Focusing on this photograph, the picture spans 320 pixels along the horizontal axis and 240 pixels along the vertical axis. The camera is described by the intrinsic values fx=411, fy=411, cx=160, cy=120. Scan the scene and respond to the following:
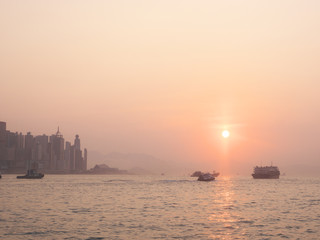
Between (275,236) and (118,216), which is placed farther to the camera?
(118,216)

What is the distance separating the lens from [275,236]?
45031 mm

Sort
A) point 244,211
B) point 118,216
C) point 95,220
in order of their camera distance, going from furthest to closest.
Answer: point 244,211 < point 118,216 < point 95,220

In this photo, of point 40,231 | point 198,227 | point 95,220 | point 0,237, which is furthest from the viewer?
point 95,220

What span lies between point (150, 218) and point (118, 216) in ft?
18.3

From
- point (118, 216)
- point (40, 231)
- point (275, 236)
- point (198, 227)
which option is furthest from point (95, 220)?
point (275, 236)

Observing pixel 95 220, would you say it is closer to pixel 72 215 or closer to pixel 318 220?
pixel 72 215

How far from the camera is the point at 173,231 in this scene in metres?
48.3

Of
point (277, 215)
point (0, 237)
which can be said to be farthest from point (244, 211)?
point (0, 237)

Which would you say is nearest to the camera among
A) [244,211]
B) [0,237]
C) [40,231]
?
[0,237]

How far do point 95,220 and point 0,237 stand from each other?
54.4 feet

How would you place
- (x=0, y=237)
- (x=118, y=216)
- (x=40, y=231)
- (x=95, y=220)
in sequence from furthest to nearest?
(x=118, y=216) → (x=95, y=220) → (x=40, y=231) → (x=0, y=237)

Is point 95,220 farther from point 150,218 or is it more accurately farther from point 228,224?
point 228,224

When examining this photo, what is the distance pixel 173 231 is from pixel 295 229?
49.7ft

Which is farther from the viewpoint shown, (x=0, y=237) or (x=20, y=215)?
(x=20, y=215)
